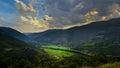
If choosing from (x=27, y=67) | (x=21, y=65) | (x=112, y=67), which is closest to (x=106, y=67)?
(x=112, y=67)

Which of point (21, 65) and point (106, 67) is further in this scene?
point (21, 65)

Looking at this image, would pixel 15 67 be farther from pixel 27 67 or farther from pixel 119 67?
pixel 119 67

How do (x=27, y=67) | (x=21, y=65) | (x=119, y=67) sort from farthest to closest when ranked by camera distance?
(x=21, y=65)
(x=27, y=67)
(x=119, y=67)

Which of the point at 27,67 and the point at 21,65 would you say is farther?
the point at 21,65

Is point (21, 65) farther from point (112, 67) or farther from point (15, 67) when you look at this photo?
point (112, 67)

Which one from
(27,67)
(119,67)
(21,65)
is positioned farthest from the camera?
(21,65)

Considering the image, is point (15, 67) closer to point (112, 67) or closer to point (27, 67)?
point (27, 67)

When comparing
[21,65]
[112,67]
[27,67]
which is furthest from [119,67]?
[21,65]
